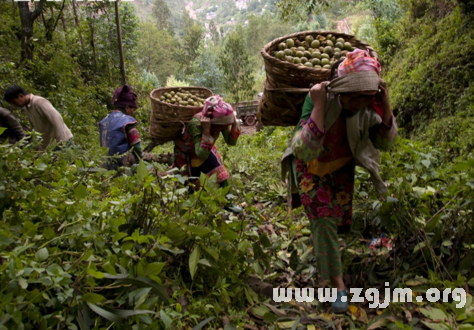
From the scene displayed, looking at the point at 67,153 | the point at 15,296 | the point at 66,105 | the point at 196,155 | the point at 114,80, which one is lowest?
the point at 114,80

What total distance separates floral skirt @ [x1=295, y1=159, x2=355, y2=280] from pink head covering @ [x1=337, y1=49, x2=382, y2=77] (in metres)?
0.71

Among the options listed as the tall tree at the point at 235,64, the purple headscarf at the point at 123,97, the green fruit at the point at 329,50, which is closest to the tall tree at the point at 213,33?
the tall tree at the point at 235,64

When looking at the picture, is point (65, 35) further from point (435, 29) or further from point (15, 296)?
point (15, 296)

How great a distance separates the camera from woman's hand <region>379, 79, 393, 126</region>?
226 cm

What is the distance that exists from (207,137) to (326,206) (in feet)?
4.65

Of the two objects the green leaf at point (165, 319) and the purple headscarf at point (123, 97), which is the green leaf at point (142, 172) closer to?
the green leaf at point (165, 319)

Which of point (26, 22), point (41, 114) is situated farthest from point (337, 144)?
point (26, 22)

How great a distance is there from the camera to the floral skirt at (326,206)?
2.51 m

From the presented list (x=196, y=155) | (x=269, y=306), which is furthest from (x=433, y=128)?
(x=269, y=306)

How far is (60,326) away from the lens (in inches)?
51.9

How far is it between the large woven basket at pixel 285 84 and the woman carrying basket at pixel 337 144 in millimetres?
159

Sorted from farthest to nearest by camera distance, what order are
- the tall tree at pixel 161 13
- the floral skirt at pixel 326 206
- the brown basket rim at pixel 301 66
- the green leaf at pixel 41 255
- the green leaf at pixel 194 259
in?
the tall tree at pixel 161 13 → the floral skirt at pixel 326 206 → the brown basket rim at pixel 301 66 → the green leaf at pixel 194 259 → the green leaf at pixel 41 255

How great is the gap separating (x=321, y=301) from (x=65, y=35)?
12.3m

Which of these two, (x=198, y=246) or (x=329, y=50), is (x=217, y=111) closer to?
(x=329, y=50)
